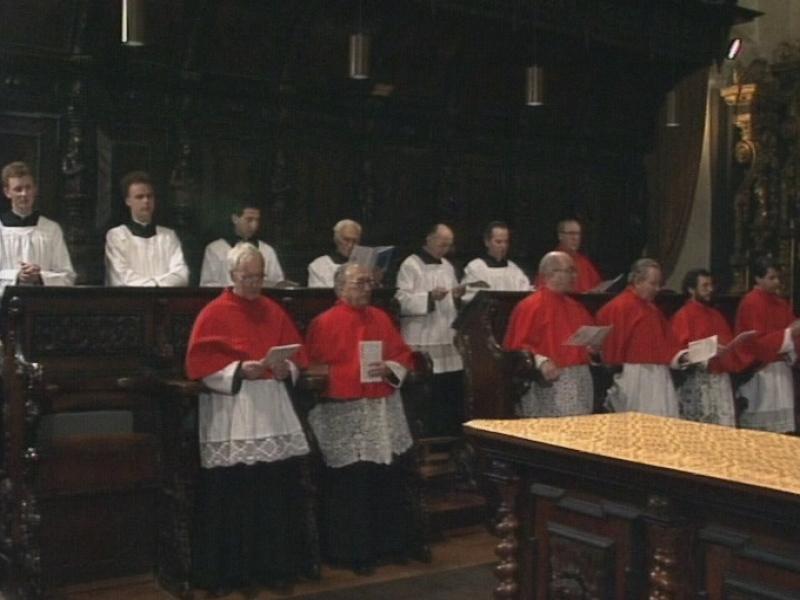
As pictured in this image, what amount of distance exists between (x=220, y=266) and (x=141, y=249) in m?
0.82

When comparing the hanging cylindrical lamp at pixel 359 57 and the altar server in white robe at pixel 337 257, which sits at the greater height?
the hanging cylindrical lamp at pixel 359 57

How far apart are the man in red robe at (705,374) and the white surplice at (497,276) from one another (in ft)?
5.10

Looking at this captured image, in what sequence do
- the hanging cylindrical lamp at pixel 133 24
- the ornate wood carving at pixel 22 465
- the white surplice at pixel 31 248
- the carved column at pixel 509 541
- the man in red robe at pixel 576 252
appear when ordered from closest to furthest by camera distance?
the carved column at pixel 509 541 < the ornate wood carving at pixel 22 465 < the hanging cylindrical lamp at pixel 133 24 < the white surplice at pixel 31 248 < the man in red robe at pixel 576 252

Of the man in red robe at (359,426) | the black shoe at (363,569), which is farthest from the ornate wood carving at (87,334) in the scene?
the black shoe at (363,569)

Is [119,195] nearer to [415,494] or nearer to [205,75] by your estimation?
[205,75]

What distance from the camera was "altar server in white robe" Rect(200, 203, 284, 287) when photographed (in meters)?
8.51

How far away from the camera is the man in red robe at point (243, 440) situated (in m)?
5.92

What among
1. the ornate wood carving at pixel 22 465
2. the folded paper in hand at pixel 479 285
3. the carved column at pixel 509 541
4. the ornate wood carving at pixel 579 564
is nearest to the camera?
the ornate wood carving at pixel 579 564

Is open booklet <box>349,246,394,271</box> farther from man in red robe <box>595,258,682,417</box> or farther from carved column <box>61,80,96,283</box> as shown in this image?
carved column <box>61,80,96,283</box>

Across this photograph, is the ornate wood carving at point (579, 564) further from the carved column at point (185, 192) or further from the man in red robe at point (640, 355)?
the carved column at point (185, 192)

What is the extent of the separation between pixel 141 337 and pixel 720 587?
3876 mm

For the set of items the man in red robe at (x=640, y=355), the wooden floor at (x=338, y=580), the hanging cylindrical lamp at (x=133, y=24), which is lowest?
the wooden floor at (x=338, y=580)

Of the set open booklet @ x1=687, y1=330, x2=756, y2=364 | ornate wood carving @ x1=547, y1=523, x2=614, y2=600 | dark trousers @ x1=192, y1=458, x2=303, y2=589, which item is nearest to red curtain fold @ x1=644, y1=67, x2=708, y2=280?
open booklet @ x1=687, y1=330, x2=756, y2=364

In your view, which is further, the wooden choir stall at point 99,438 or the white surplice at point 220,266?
the white surplice at point 220,266
